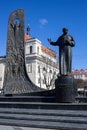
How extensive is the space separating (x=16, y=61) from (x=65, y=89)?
17.4 ft

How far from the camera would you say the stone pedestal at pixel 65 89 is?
1013cm

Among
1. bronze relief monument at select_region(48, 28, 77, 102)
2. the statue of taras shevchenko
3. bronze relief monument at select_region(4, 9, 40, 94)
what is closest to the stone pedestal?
bronze relief monument at select_region(48, 28, 77, 102)

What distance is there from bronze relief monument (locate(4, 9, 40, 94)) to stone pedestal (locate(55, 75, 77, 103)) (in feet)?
11.4

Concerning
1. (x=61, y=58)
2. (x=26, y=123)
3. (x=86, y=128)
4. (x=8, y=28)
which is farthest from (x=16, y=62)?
(x=86, y=128)

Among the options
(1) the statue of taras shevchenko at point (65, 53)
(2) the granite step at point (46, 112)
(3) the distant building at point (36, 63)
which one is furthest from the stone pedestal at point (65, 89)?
(3) the distant building at point (36, 63)

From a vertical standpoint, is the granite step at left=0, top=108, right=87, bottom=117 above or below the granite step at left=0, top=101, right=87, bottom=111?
below

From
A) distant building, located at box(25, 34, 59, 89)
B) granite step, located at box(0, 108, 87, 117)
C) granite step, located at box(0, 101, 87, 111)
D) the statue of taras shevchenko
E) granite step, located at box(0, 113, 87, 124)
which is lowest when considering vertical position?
granite step, located at box(0, 113, 87, 124)

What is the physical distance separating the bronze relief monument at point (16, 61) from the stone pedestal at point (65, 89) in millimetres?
3474

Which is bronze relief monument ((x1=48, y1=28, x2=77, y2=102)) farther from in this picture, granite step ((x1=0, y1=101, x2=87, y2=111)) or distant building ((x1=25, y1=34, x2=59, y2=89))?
distant building ((x1=25, y1=34, x2=59, y2=89))

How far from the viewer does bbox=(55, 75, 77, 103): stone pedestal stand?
10133 millimetres

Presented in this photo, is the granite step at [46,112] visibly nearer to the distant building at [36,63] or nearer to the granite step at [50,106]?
the granite step at [50,106]

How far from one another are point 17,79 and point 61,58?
3.89 meters

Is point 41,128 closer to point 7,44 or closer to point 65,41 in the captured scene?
point 65,41

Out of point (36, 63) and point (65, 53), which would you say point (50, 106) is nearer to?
point (65, 53)
